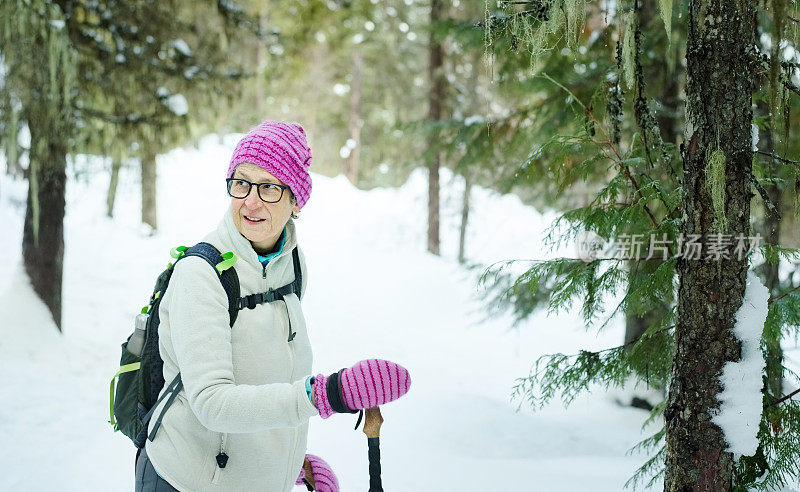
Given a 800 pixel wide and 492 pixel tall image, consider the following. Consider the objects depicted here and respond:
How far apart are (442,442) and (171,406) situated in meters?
4.07

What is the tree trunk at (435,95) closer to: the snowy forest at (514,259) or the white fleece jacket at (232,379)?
the snowy forest at (514,259)

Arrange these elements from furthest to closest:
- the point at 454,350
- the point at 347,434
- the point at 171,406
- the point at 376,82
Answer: the point at 376,82 → the point at 454,350 → the point at 347,434 → the point at 171,406

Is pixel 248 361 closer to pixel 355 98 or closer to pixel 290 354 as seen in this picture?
pixel 290 354

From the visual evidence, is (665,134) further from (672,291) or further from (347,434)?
(347,434)

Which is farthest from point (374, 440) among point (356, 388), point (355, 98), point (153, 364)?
point (355, 98)

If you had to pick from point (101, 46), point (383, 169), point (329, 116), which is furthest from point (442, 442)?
point (383, 169)

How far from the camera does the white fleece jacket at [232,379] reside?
1.70 m

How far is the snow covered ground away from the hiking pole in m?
2.36

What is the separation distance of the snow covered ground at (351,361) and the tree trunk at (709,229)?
1.67 metres

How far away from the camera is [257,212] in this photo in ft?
6.71

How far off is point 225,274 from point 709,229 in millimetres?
1862

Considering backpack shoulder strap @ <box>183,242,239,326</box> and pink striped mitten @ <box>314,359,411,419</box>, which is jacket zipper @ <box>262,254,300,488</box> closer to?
backpack shoulder strap @ <box>183,242,239,326</box>

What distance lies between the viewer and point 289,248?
2.15m

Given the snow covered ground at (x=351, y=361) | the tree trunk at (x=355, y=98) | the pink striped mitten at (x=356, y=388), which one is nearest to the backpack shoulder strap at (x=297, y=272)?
the pink striped mitten at (x=356, y=388)
